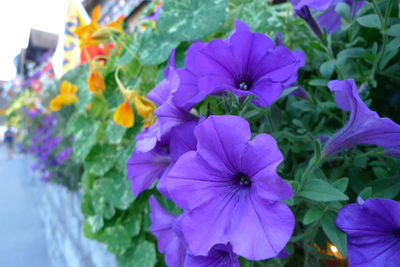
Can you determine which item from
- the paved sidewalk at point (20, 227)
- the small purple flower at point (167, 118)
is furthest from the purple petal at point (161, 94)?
the paved sidewalk at point (20, 227)

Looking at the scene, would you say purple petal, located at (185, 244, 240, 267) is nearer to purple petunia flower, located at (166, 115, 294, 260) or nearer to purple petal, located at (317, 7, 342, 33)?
purple petunia flower, located at (166, 115, 294, 260)

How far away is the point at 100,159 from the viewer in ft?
3.70

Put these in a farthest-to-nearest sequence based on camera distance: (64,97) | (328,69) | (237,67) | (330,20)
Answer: (64,97), (330,20), (328,69), (237,67)

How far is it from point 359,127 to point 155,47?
25.3 inches

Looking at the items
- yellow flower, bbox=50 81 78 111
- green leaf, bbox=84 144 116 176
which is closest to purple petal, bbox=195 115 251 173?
green leaf, bbox=84 144 116 176

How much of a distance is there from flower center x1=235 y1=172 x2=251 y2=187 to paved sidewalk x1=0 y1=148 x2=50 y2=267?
244 cm

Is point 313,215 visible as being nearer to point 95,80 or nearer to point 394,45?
point 394,45

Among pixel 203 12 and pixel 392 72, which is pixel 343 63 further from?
pixel 203 12

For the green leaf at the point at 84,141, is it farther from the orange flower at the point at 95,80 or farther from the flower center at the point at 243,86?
the flower center at the point at 243,86

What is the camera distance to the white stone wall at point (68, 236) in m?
1.38

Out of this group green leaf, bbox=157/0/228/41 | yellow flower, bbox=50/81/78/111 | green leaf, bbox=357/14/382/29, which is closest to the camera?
green leaf, bbox=357/14/382/29

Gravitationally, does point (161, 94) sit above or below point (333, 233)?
above

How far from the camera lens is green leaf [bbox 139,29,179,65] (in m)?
0.83

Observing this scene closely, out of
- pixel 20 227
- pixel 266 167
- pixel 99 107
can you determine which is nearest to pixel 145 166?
pixel 266 167
